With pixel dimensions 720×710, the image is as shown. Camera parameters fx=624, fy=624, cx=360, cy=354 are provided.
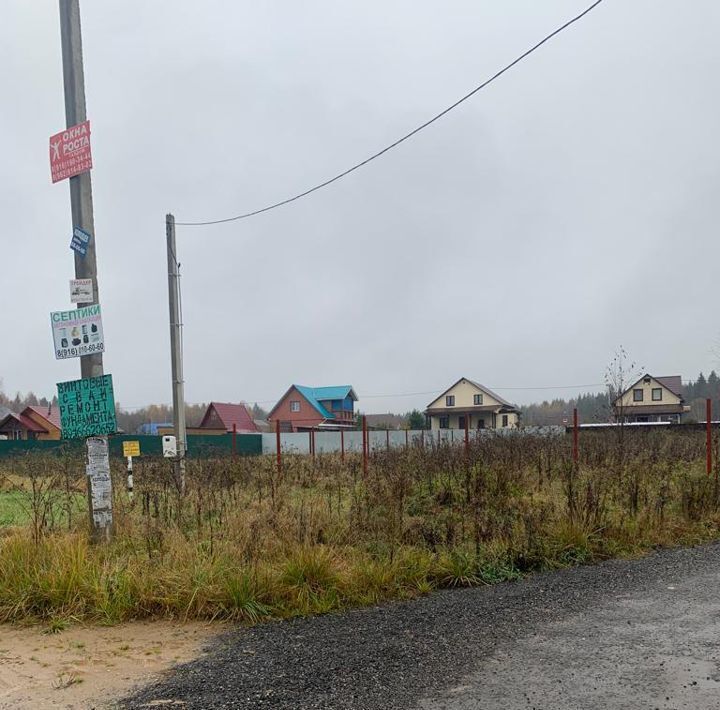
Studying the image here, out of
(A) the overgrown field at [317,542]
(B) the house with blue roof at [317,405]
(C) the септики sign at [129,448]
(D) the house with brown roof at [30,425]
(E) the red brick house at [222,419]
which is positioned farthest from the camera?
(B) the house with blue roof at [317,405]

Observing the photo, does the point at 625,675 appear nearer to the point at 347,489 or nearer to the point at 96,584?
the point at 96,584

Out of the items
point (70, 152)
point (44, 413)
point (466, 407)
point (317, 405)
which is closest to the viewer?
point (70, 152)

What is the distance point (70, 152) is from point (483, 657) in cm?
598

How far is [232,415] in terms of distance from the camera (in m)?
51.2

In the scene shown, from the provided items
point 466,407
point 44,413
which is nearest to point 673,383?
point 466,407

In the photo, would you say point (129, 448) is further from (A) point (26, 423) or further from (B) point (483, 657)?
(A) point (26, 423)

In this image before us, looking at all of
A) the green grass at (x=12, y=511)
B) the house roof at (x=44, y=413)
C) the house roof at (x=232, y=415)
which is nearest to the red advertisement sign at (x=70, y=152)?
the green grass at (x=12, y=511)

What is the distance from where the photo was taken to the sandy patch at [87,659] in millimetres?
3529

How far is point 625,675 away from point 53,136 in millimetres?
6886

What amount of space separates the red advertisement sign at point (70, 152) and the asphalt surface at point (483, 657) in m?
4.78

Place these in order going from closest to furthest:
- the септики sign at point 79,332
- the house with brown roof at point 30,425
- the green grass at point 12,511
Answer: the септики sign at point 79,332 < the green grass at point 12,511 < the house with brown roof at point 30,425

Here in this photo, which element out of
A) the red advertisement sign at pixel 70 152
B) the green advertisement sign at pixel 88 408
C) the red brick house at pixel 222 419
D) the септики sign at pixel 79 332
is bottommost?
the red brick house at pixel 222 419

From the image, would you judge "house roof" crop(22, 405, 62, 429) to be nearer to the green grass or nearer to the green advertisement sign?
Answer: the green grass

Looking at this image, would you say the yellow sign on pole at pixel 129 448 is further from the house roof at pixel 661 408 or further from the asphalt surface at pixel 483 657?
the house roof at pixel 661 408
